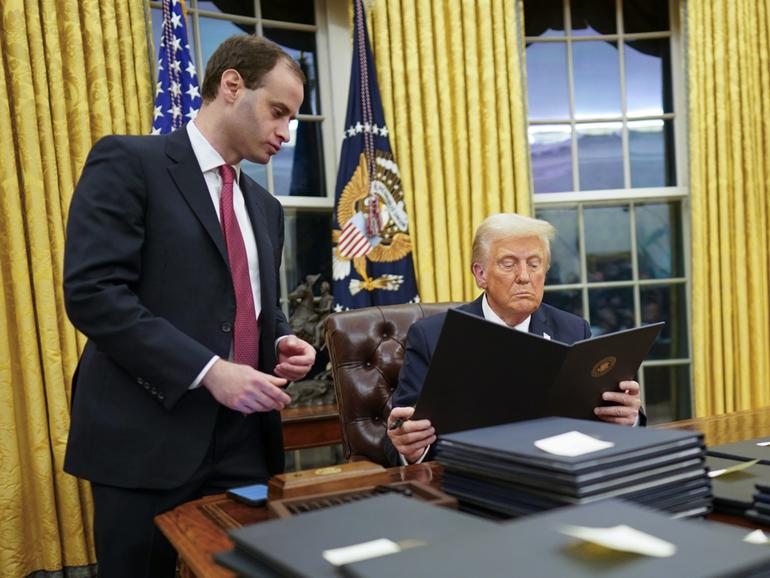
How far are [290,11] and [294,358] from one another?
266 centimetres

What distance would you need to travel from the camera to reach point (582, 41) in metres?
4.00

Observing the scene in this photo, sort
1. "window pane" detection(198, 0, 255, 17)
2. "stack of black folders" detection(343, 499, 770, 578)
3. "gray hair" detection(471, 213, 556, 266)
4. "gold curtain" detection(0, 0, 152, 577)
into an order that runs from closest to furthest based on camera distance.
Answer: "stack of black folders" detection(343, 499, 770, 578) → "gray hair" detection(471, 213, 556, 266) → "gold curtain" detection(0, 0, 152, 577) → "window pane" detection(198, 0, 255, 17)

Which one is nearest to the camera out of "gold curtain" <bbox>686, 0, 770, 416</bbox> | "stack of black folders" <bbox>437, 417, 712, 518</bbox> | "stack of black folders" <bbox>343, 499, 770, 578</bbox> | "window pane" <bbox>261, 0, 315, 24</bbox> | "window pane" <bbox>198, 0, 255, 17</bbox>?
"stack of black folders" <bbox>343, 499, 770, 578</bbox>

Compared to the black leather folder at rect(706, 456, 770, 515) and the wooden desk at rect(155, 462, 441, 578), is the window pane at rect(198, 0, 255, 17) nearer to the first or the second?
the wooden desk at rect(155, 462, 441, 578)

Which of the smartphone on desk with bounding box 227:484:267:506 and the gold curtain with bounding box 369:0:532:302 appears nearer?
the smartphone on desk with bounding box 227:484:267:506

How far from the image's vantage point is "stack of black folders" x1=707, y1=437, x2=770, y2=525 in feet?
2.86

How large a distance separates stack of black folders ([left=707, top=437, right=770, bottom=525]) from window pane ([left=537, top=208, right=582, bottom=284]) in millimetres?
2717

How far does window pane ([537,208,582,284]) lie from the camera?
395 cm

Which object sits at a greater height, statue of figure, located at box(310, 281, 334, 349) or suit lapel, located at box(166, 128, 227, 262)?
suit lapel, located at box(166, 128, 227, 262)

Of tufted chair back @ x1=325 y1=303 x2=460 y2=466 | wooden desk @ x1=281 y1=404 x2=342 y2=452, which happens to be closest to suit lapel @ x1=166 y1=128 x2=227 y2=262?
tufted chair back @ x1=325 y1=303 x2=460 y2=466

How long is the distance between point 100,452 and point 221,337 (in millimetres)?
349

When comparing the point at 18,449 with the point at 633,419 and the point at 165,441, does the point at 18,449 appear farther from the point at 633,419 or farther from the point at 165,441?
the point at 633,419

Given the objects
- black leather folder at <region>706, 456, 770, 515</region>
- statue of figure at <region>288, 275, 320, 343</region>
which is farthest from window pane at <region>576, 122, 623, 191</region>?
black leather folder at <region>706, 456, 770, 515</region>

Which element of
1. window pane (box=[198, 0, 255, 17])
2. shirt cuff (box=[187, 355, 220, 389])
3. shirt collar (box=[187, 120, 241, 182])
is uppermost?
window pane (box=[198, 0, 255, 17])
